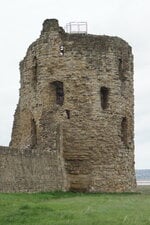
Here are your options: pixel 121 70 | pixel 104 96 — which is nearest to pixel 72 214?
pixel 104 96

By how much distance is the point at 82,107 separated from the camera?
2380 centimetres

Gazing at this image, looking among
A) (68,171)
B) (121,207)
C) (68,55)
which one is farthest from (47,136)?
(121,207)

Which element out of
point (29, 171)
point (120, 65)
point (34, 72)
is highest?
point (120, 65)

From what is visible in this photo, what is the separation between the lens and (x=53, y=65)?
24.2 m

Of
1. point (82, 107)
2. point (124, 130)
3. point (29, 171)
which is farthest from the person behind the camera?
point (124, 130)

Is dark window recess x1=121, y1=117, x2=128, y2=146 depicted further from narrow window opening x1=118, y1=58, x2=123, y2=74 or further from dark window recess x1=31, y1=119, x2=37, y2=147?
dark window recess x1=31, y1=119, x2=37, y2=147

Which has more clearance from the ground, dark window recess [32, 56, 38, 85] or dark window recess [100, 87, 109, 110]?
dark window recess [32, 56, 38, 85]

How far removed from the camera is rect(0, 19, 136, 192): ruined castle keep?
23453 millimetres

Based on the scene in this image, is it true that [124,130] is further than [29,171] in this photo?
Yes

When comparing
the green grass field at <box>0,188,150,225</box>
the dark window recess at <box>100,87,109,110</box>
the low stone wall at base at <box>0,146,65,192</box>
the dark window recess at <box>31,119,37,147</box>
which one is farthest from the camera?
the dark window recess at <box>31,119,37,147</box>

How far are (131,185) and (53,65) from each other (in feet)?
18.0

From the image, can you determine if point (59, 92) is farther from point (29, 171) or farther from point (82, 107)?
point (29, 171)

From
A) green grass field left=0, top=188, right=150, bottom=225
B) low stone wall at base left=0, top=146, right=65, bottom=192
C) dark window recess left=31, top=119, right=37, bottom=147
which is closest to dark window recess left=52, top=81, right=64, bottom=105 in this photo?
dark window recess left=31, top=119, right=37, bottom=147

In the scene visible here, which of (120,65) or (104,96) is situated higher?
(120,65)
